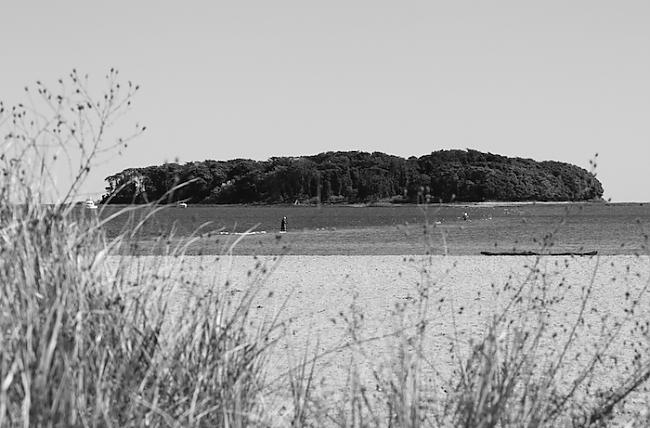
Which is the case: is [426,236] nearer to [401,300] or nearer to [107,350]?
[107,350]

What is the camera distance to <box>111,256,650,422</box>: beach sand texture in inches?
227

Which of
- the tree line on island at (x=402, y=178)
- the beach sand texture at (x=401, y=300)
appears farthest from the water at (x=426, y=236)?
the tree line on island at (x=402, y=178)

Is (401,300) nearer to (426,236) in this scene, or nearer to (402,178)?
(426,236)

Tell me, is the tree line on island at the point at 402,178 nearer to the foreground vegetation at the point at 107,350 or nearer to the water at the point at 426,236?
the water at the point at 426,236

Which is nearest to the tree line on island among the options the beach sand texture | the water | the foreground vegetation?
the water

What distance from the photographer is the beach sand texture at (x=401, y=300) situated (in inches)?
227

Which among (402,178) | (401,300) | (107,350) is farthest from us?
(402,178)

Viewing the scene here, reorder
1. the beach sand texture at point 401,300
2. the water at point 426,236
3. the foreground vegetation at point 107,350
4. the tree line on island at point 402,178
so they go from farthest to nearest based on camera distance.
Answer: the tree line on island at point 402,178 → the beach sand texture at point 401,300 → the water at point 426,236 → the foreground vegetation at point 107,350

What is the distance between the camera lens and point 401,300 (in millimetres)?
13711

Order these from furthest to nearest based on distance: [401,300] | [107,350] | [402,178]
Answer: [402,178] < [401,300] < [107,350]

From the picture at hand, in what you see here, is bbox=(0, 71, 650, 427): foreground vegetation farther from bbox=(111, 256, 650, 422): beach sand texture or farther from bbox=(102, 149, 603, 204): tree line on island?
bbox=(102, 149, 603, 204): tree line on island

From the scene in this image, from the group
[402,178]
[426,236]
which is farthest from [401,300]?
[402,178]

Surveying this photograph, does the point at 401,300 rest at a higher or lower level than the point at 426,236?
lower

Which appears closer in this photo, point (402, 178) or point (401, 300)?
point (401, 300)
